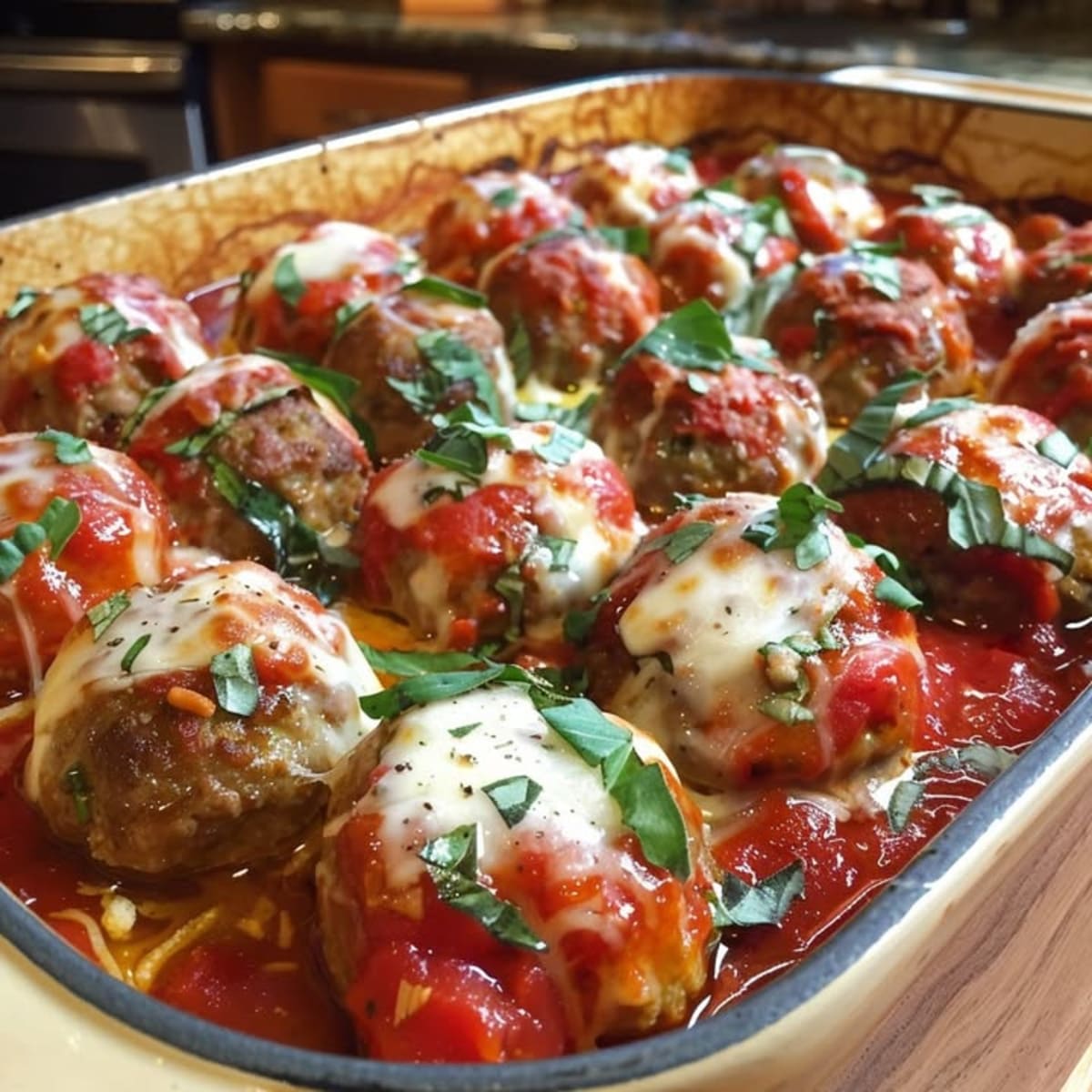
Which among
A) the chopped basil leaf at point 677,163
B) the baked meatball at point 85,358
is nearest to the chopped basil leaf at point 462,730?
the baked meatball at point 85,358

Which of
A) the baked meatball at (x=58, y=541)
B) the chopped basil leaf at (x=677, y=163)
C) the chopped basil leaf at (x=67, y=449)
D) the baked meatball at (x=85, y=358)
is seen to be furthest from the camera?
the chopped basil leaf at (x=677, y=163)

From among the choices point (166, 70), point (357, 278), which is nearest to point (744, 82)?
point (357, 278)

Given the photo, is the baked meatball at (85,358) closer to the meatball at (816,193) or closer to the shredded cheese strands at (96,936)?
the shredded cheese strands at (96,936)

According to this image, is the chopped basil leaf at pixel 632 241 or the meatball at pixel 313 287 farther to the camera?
the chopped basil leaf at pixel 632 241

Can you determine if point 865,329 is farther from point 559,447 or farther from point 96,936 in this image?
point 96,936

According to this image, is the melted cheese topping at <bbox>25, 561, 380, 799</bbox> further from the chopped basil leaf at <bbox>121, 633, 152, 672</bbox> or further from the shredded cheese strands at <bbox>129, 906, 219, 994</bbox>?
the shredded cheese strands at <bbox>129, 906, 219, 994</bbox>

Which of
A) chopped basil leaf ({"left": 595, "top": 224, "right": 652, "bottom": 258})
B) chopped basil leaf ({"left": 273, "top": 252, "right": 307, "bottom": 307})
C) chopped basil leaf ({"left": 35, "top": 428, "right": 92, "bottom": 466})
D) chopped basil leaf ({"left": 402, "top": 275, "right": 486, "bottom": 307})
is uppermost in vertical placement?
chopped basil leaf ({"left": 35, "top": 428, "right": 92, "bottom": 466})

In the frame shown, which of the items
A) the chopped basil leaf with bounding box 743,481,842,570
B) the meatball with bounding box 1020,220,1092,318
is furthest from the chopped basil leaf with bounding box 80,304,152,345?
the meatball with bounding box 1020,220,1092,318
